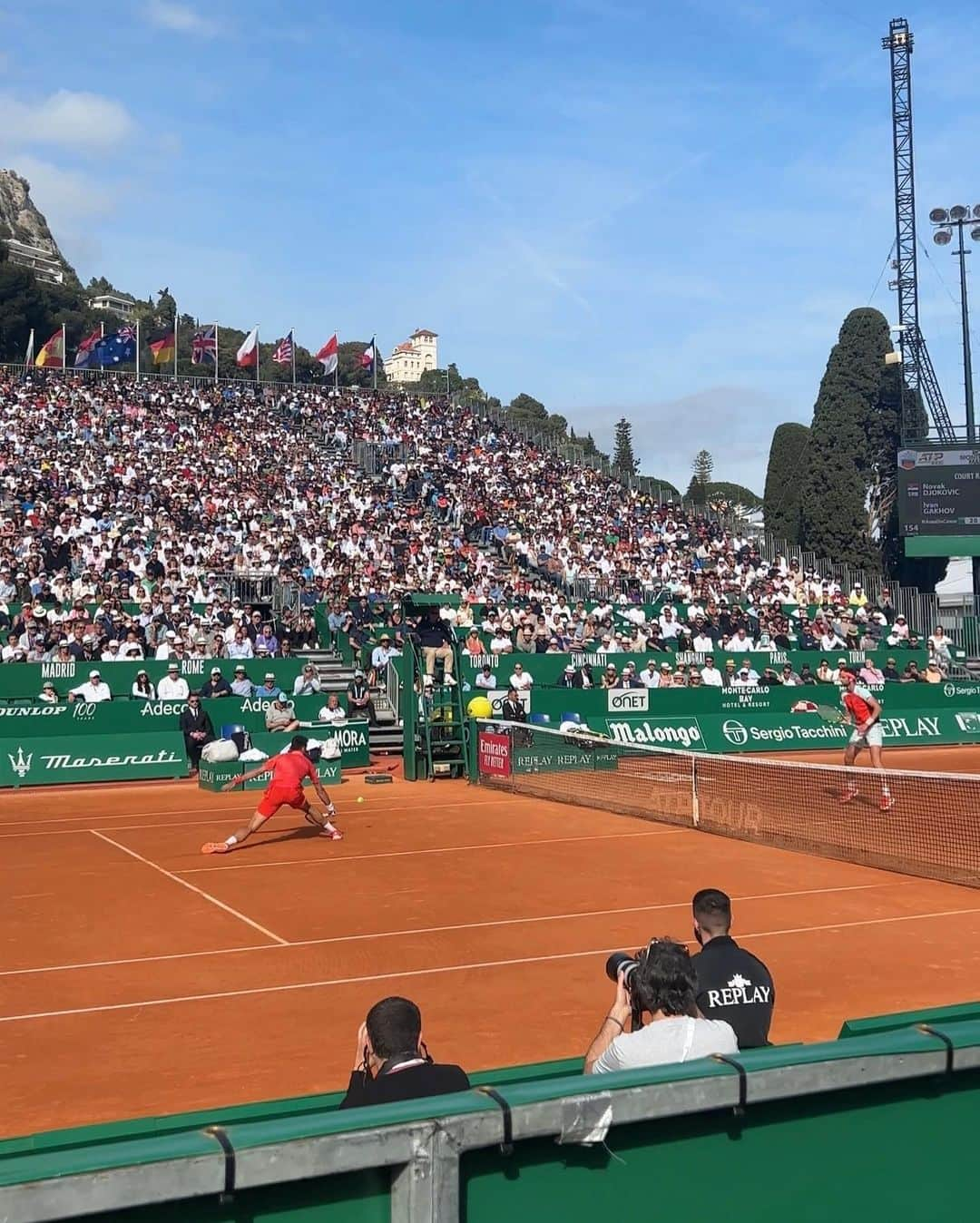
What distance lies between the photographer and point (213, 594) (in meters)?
30.0

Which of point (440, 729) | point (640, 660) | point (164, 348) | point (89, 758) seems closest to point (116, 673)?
point (89, 758)

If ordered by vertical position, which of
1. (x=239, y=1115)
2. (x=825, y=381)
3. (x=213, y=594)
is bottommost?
(x=239, y=1115)

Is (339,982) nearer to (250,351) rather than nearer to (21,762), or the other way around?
(21,762)

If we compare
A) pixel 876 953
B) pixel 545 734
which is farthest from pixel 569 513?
pixel 876 953

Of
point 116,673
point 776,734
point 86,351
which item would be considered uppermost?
point 86,351

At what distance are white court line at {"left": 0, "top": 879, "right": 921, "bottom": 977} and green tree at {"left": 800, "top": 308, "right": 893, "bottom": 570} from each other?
44.4m

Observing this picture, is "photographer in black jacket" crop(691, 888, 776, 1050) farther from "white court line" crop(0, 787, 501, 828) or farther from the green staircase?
the green staircase

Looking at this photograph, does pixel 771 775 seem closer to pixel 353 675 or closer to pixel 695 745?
pixel 695 745

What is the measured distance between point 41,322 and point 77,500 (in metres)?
57.3

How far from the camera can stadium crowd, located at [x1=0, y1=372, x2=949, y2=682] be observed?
28797 mm

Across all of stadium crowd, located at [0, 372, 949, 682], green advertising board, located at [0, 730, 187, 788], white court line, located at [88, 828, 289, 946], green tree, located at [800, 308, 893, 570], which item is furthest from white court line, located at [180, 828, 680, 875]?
green tree, located at [800, 308, 893, 570]

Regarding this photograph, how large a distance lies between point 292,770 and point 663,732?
12330 mm

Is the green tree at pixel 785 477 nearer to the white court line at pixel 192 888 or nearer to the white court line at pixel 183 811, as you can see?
the white court line at pixel 183 811

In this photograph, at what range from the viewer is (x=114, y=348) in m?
48.8
